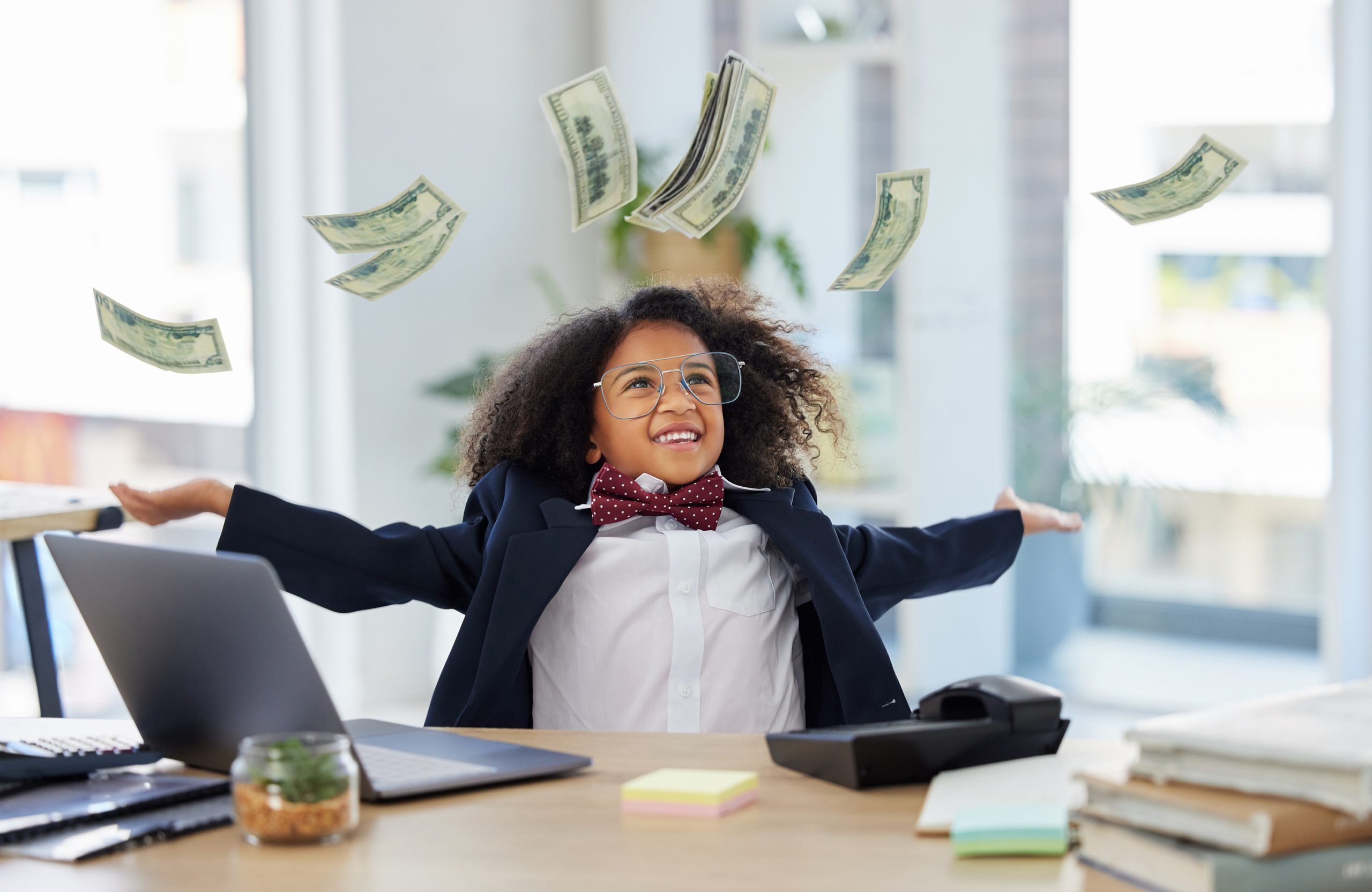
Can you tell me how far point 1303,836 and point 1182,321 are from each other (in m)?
2.94

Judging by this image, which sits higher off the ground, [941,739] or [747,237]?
[747,237]

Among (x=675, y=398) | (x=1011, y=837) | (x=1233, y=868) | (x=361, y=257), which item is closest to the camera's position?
(x=1233, y=868)

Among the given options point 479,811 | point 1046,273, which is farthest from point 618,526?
point 1046,273

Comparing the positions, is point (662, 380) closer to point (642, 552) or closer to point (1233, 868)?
point (642, 552)

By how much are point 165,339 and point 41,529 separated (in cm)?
54

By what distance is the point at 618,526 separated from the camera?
6.00ft

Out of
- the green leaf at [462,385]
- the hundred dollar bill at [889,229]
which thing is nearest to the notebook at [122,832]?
the hundred dollar bill at [889,229]

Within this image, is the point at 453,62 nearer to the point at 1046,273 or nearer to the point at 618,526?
the point at 1046,273

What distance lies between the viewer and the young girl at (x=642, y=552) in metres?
1.65

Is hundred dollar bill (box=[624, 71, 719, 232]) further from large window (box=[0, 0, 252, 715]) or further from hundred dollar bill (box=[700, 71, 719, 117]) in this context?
large window (box=[0, 0, 252, 715])

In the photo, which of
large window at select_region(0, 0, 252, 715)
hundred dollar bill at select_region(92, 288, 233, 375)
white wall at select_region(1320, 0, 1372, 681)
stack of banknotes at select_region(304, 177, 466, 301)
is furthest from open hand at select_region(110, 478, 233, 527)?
white wall at select_region(1320, 0, 1372, 681)

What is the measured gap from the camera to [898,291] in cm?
386

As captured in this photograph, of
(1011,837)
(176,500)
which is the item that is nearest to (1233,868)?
(1011,837)

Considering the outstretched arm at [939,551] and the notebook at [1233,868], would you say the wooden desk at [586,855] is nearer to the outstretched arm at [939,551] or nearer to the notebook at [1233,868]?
the notebook at [1233,868]
